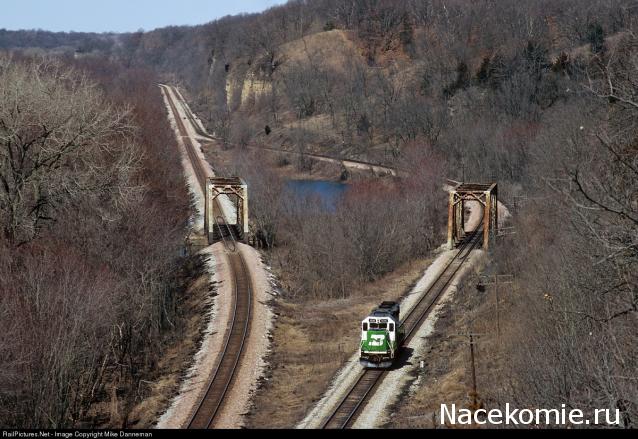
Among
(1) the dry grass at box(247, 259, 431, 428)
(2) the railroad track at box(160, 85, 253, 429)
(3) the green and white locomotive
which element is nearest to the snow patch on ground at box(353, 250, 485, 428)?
(3) the green and white locomotive

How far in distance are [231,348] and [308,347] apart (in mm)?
3085

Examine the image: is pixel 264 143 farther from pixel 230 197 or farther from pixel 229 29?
pixel 229 29

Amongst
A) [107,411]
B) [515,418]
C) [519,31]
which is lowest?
[107,411]

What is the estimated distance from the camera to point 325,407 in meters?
21.3

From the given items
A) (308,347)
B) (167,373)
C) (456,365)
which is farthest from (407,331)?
(167,373)

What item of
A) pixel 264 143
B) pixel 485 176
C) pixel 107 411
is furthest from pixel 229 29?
pixel 107 411

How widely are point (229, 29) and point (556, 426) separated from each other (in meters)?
177

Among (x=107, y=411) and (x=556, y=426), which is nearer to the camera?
(x=556, y=426)

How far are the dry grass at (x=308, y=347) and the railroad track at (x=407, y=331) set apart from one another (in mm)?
1079

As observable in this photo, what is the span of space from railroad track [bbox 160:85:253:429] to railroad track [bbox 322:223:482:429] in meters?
3.32

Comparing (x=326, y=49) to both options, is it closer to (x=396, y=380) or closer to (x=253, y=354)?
(x=253, y=354)

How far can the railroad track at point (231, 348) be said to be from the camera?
68.7 feet

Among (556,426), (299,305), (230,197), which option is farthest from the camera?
(230,197)

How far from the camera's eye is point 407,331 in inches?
1129
